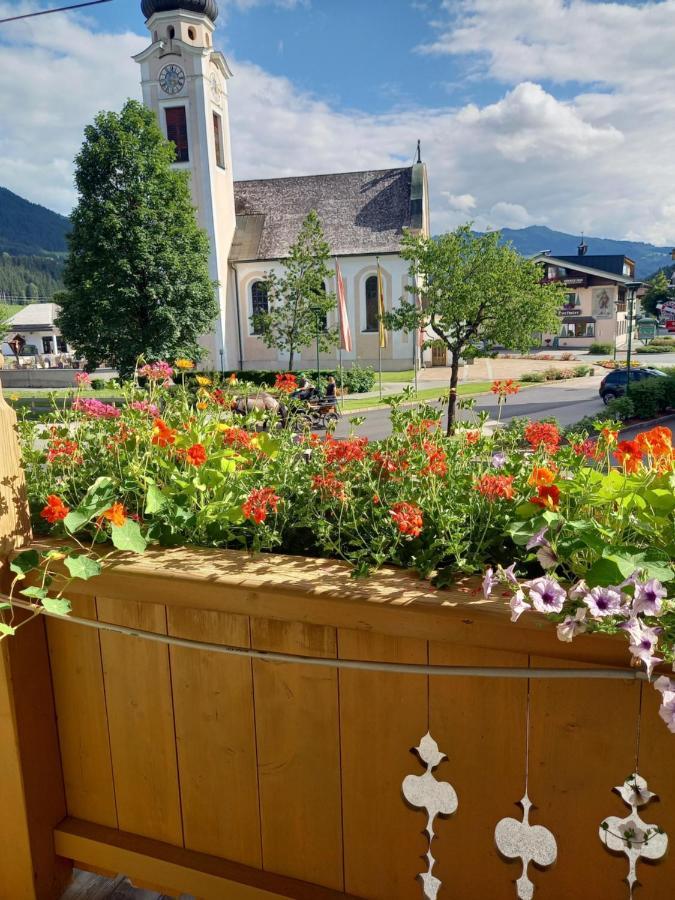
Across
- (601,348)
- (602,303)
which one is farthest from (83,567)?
(602,303)

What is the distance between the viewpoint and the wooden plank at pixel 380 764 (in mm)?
1445

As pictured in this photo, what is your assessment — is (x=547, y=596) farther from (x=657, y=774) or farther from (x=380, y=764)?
(x=380, y=764)

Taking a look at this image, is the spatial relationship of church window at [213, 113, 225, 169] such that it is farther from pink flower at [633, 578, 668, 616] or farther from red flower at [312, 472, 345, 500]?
pink flower at [633, 578, 668, 616]

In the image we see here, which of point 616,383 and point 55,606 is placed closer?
point 55,606

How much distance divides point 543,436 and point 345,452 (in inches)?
21.9

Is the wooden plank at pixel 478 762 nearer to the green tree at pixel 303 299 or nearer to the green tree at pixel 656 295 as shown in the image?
the green tree at pixel 303 299

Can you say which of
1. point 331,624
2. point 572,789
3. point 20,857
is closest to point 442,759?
point 572,789

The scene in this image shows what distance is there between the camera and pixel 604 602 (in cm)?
112

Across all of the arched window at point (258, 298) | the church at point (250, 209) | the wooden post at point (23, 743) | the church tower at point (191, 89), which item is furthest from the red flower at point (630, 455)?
the arched window at point (258, 298)

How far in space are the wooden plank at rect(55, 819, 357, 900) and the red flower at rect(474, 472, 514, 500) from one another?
1.06 meters

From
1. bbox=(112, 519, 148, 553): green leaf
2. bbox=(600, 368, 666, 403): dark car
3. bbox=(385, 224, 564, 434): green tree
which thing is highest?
bbox=(385, 224, 564, 434): green tree

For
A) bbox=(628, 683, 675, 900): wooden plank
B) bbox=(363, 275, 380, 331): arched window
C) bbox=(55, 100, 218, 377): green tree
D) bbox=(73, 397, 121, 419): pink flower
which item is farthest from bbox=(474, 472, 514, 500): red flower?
bbox=(363, 275, 380, 331): arched window

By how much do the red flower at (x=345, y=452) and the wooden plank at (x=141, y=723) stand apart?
1.94ft

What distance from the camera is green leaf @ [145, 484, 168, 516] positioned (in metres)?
1.73
